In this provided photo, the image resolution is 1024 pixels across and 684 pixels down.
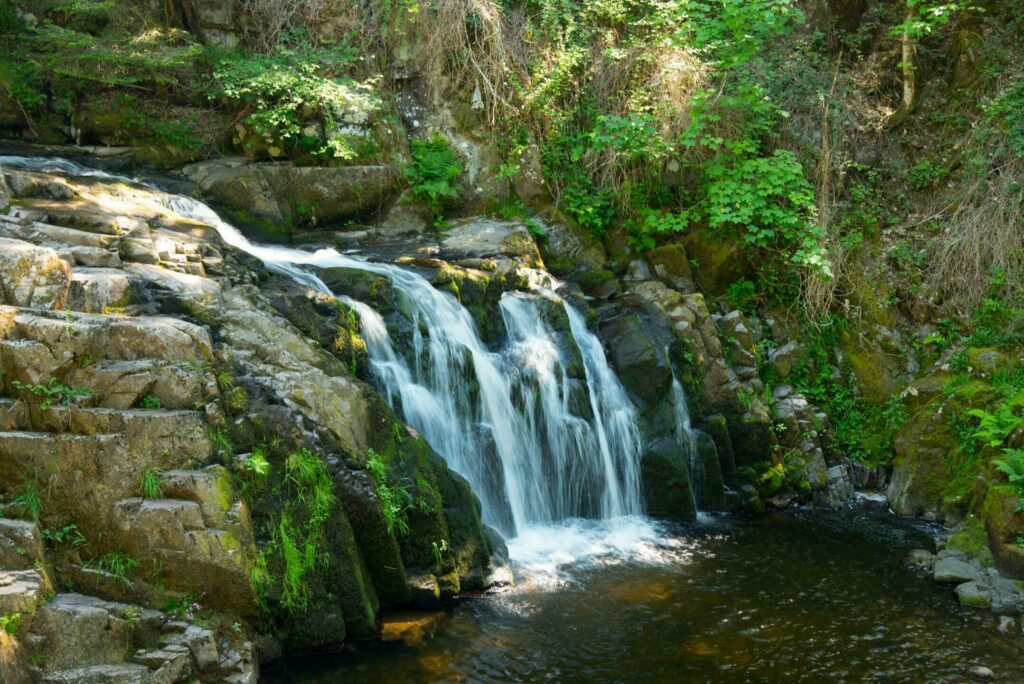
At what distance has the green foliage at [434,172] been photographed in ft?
37.1

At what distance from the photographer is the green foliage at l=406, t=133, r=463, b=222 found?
446 inches

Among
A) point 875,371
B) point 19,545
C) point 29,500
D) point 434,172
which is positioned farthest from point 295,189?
point 875,371

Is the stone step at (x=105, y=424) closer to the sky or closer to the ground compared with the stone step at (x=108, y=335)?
closer to the ground

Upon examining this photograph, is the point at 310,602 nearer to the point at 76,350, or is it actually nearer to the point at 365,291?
the point at 76,350

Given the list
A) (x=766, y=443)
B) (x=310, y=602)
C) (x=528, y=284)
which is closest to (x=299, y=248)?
(x=528, y=284)

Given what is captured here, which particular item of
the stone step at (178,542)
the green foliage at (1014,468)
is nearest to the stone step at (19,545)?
the stone step at (178,542)

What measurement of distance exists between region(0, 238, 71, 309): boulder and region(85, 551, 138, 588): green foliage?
1810 millimetres

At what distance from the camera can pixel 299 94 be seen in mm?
10562

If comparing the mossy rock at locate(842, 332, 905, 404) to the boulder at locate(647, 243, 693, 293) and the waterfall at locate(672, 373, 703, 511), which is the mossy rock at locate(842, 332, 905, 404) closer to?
the boulder at locate(647, 243, 693, 293)

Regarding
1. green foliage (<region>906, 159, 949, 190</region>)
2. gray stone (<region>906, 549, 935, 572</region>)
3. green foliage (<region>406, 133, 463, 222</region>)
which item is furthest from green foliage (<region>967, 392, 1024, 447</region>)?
green foliage (<region>406, 133, 463, 222</region>)

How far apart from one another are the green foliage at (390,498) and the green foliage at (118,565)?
1.74 meters

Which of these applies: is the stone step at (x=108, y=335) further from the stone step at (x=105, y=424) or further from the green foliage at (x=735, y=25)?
the green foliage at (x=735, y=25)

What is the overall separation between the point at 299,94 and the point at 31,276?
557cm

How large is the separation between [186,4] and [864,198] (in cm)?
999
